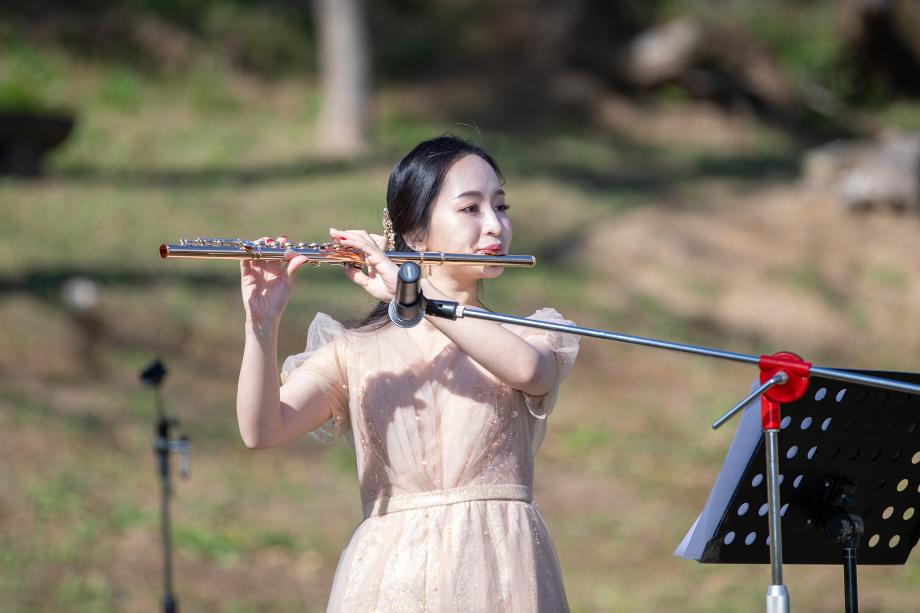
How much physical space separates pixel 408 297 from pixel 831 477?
113cm

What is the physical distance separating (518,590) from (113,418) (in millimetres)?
6075

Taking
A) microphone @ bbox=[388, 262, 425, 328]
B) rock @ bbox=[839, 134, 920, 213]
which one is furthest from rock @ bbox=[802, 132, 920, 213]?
microphone @ bbox=[388, 262, 425, 328]

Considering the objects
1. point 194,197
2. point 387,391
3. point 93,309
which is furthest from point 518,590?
point 194,197

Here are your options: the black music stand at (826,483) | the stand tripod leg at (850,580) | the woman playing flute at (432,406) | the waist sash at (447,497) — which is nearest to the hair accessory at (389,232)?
the woman playing flute at (432,406)

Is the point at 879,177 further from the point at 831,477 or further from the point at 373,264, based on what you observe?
the point at 373,264

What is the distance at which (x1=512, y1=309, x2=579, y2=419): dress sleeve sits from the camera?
283 centimetres

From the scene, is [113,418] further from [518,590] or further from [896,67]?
[896,67]

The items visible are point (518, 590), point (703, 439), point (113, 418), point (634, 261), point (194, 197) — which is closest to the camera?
point (518, 590)

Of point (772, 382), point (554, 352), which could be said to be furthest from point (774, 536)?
point (554, 352)

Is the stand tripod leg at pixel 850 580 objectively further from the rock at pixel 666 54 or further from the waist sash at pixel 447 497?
the rock at pixel 666 54

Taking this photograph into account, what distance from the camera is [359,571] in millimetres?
2730

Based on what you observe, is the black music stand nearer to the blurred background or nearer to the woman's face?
the woman's face

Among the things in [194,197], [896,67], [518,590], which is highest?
[896,67]

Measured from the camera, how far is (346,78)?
1485cm
